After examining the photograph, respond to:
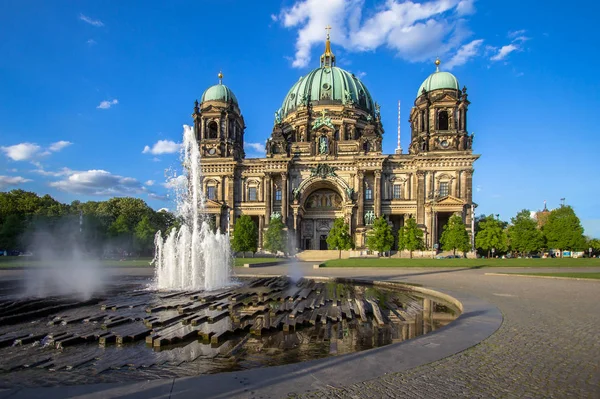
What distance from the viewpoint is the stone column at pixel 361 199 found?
59.7m

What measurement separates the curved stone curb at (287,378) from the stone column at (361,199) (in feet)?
172

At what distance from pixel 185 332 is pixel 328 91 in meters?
69.6

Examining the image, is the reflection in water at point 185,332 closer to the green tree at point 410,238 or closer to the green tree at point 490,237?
the green tree at point 410,238

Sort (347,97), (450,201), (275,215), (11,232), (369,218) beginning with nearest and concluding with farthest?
(11,232), (450,201), (369,218), (275,215), (347,97)

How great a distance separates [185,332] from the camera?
874 centimetres

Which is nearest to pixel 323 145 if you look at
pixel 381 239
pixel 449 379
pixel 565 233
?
A: pixel 381 239

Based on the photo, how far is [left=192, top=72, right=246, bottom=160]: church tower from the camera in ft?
211

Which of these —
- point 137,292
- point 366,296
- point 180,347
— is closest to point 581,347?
point 180,347

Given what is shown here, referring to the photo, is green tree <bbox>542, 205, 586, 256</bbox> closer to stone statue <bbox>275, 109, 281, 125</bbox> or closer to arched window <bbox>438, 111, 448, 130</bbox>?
arched window <bbox>438, 111, 448, 130</bbox>

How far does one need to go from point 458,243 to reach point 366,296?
3965 centimetres

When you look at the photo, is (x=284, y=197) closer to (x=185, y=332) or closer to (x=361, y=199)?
(x=361, y=199)

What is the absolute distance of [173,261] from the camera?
1822 cm

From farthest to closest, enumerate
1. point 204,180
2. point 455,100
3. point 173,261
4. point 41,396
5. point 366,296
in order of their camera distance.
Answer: point 204,180 → point 455,100 → point 173,261 → point 366,296 → point 41,396

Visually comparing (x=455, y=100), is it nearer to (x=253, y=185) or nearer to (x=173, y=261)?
(x=253, y=185)
